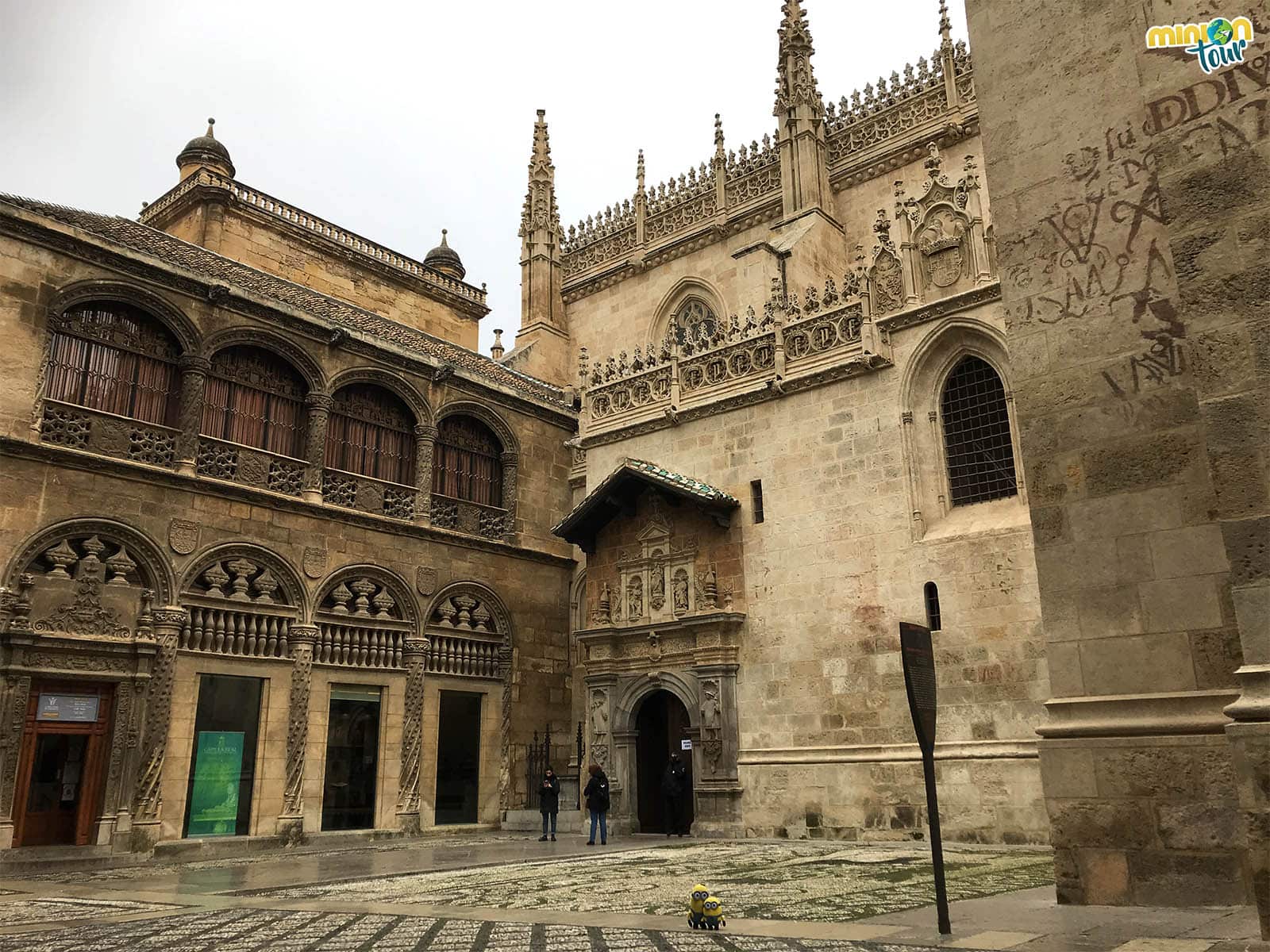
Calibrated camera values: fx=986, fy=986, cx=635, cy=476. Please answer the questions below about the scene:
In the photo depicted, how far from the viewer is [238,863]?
15250mm

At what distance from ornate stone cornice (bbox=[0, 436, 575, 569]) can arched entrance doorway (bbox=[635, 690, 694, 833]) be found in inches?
234

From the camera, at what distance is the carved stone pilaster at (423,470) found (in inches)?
858

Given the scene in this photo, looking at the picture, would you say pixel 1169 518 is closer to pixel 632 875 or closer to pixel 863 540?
Result: pixel 632 875

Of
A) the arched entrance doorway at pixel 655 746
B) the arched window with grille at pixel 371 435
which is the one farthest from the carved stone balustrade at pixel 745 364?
the arched entrance doorway at pixel 655 746

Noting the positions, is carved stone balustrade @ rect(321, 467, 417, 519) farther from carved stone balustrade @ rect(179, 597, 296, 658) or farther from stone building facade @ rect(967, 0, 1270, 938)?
stone building facade @ rect(967, 0, 1270, 938)

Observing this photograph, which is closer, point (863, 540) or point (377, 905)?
point (377, 905)

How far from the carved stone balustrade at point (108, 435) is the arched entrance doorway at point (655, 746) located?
10.1 m

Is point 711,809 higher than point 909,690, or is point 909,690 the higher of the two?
point 909,690

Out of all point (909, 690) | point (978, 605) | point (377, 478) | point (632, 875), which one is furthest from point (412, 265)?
point (909, 690)

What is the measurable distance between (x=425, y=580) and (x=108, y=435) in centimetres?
698

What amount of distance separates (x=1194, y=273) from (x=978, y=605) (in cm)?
932

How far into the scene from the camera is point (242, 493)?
731 inches

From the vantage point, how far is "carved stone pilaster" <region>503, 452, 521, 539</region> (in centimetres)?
2378

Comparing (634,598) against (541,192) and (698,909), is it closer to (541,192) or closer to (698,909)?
(698,909)
